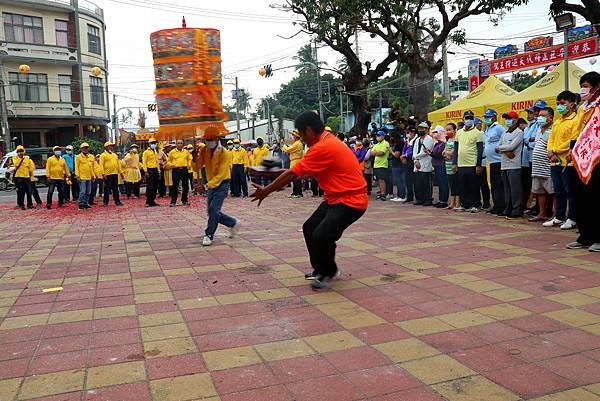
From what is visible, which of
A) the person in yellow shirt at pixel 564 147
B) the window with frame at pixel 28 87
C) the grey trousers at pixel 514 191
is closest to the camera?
the person in yellow shirt at pixel 564 147

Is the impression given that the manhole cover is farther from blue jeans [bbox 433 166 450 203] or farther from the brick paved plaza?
blue jeans [bbox 433 166 450 203]

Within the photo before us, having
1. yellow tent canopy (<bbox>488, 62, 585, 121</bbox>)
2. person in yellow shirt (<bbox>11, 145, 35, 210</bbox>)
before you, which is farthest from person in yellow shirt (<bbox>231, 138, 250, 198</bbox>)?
yellow tent canopy (<bbox>488, 62, 585, 121</bbox>)

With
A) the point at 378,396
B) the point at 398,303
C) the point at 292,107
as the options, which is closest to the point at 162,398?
the point at 378,396

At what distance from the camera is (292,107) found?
62875 mm

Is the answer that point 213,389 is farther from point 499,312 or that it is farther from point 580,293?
point 580,293

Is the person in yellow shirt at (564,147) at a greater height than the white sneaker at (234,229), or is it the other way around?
the person in yellow shirt at (564,147)

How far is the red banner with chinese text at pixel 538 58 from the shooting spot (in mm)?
15789

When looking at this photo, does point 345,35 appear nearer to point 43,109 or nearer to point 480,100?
point 480,100

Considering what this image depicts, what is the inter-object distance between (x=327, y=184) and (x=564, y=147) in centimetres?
388

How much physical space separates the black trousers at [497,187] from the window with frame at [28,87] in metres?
33.6

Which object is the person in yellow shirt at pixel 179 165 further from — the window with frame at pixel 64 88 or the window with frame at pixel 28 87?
the window with frame at pixel 64 88

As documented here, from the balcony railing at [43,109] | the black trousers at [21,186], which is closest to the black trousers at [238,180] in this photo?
the black trousers at [21,186]

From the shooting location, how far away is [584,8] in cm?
1275

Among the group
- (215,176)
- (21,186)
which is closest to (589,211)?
(215,176)
